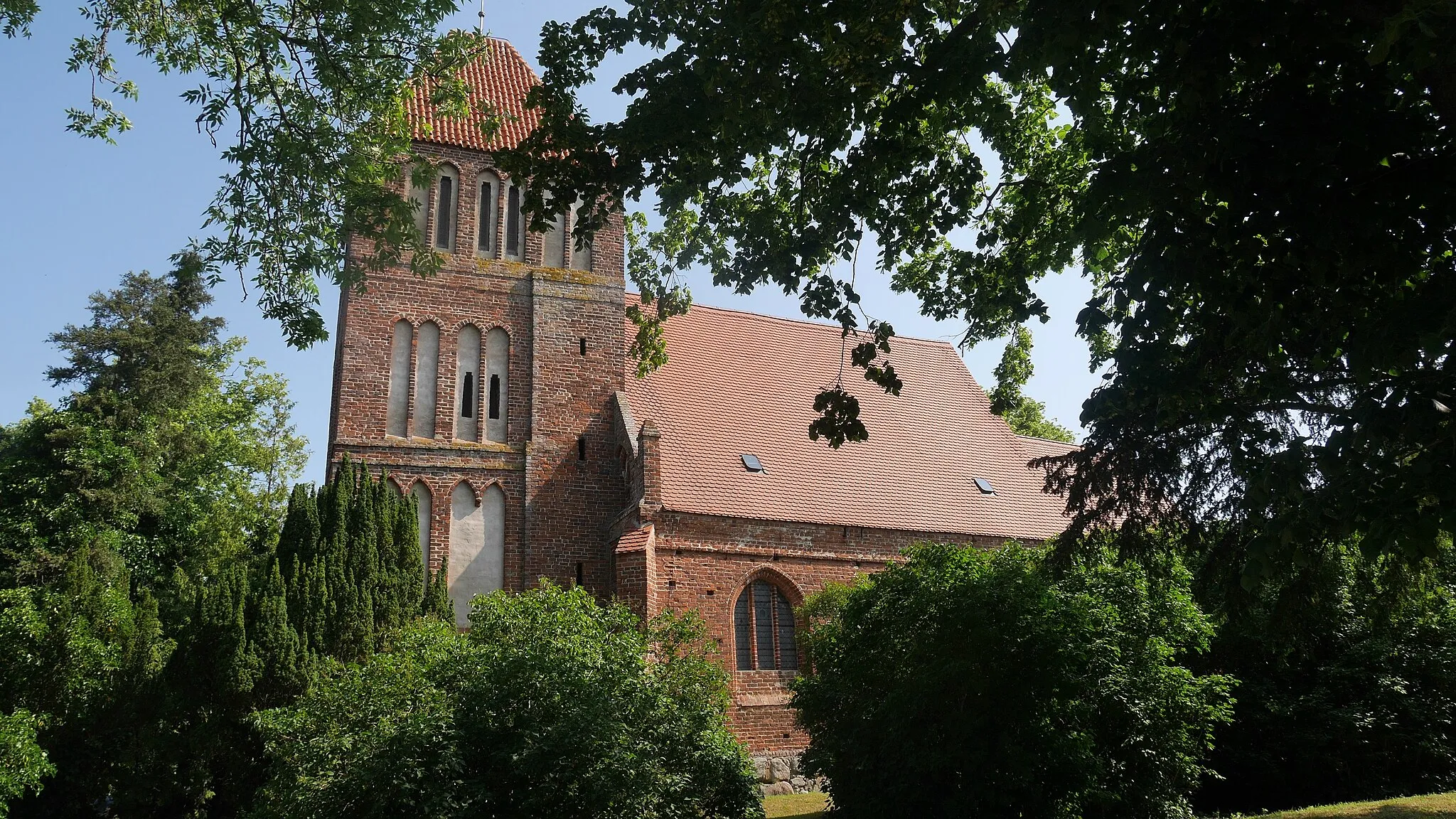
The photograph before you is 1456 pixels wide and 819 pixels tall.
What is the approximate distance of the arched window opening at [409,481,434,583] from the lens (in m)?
17.1

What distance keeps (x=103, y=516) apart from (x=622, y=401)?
13.6m

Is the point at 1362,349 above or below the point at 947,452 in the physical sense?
below

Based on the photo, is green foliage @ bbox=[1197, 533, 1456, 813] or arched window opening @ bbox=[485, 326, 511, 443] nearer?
green foliage @ bbox=[1197, 533, 1456, 813]

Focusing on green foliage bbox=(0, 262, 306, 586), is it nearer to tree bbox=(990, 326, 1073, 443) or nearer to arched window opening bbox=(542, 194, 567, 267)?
arched window opening bbox=(542, 194, 567, 267)

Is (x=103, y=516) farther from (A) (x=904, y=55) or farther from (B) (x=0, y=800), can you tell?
(A) (x=904, y=55)

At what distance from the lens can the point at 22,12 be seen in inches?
300

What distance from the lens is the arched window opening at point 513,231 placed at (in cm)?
1942

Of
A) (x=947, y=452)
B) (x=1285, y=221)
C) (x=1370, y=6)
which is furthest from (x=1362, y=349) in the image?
(x=947, y=452)

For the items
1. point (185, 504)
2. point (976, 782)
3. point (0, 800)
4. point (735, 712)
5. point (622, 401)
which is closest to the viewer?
point (976, 782)

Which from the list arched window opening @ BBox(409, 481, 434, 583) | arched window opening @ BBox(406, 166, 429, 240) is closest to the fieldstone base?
arched window opening @ BBox(409, 481, 434, 583)

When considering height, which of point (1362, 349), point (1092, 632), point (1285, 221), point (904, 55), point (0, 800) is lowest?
point (0, 800)

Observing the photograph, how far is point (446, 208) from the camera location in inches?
752

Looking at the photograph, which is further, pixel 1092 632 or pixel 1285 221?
pixel 1092 632

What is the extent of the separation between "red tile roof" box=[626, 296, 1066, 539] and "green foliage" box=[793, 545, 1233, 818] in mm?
6490
